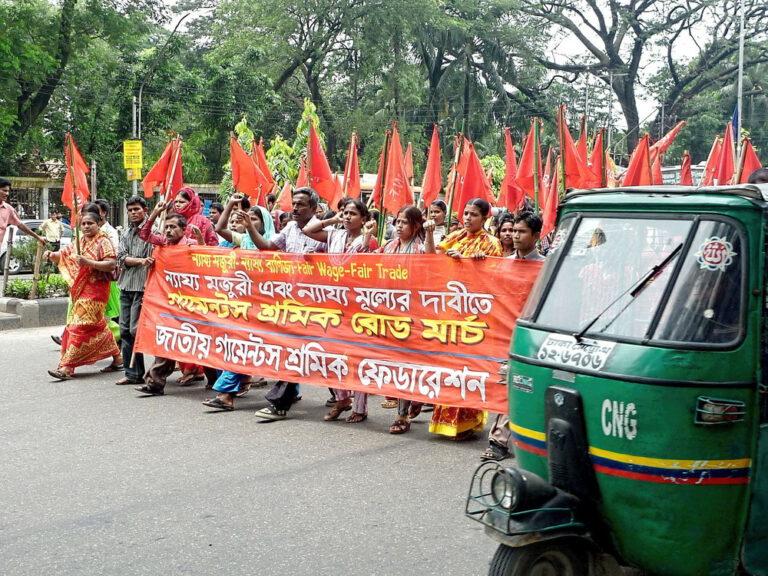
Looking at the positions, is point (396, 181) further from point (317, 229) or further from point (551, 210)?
point (317, 229)

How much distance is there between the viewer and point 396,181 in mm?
11930

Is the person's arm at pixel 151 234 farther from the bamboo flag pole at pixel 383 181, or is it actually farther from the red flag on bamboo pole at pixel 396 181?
the red flag on bamboo pole at pixel 396 181

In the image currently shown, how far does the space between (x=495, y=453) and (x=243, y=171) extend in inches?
279

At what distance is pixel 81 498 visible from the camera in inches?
201

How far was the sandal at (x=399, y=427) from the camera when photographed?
266 inches

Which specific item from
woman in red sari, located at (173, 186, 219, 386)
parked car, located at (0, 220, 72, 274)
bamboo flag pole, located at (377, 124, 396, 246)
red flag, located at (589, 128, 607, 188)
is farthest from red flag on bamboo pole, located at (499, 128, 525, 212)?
parked car, located at (0, 220, 72, 274)

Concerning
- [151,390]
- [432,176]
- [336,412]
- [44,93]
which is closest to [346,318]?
[336,412]

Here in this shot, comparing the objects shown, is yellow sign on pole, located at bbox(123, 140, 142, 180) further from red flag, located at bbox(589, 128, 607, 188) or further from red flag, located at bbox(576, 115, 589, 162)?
red flag, located at bbox(589, 128, 607, 188)

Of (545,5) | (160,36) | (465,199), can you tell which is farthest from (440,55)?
(465,199)

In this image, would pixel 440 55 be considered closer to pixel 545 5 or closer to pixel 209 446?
pixel 545 5

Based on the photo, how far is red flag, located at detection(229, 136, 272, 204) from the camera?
470 inches

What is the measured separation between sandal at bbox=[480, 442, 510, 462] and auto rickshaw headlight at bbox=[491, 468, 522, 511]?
2708mm

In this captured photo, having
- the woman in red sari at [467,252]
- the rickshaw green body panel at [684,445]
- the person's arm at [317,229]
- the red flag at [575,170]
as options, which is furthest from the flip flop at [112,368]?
the rickshaw green body panel at [684,445]

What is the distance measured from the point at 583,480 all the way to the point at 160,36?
156 feet
